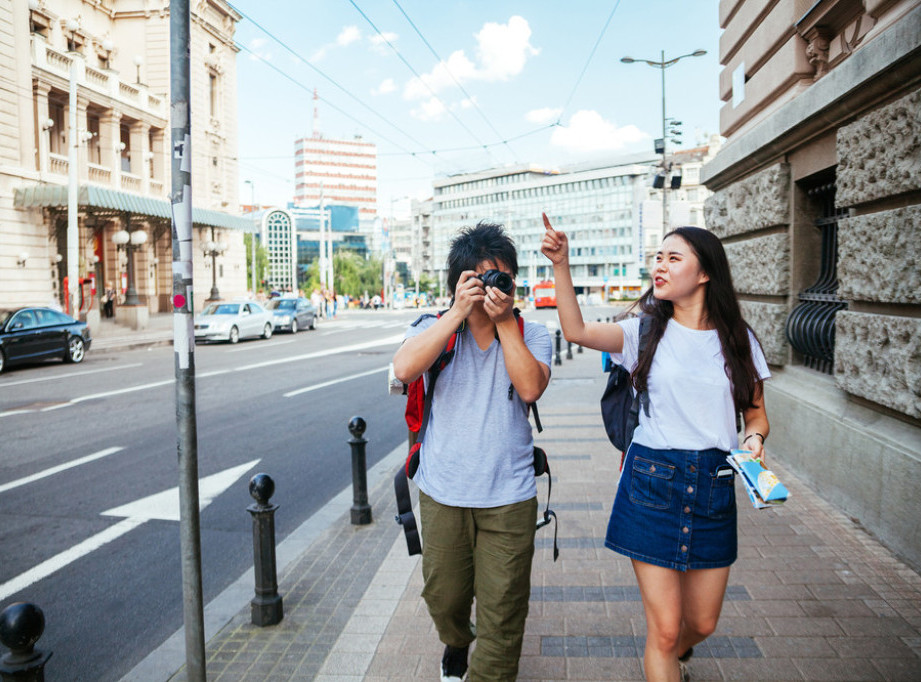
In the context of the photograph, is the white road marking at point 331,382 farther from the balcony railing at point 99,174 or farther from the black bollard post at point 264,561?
the balcony railing at point 99,174

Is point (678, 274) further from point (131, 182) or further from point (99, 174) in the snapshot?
point (131, 182)

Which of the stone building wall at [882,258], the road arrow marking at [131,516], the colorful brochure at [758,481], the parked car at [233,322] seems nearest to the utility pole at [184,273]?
the colorful brochure at [758,481]

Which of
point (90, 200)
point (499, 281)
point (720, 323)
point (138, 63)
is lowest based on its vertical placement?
point (720, 323)

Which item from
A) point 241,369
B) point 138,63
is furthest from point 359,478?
point 138,63

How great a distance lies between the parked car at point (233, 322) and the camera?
81.0 feet

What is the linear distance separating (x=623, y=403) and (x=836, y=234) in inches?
182

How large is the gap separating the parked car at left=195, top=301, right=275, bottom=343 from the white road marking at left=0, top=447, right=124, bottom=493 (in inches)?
681

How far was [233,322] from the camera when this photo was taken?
25250mm

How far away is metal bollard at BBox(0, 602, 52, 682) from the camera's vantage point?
213 cm

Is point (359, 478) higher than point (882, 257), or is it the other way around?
point (882, 257)

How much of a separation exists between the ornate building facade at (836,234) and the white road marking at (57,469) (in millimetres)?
6865

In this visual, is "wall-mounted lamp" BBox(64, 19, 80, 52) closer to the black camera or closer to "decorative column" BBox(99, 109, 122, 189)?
"decorative column" BBox(99, 109, 122, 189)

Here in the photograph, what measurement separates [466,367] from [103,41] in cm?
3761

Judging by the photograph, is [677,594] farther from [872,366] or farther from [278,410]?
[278,410]
